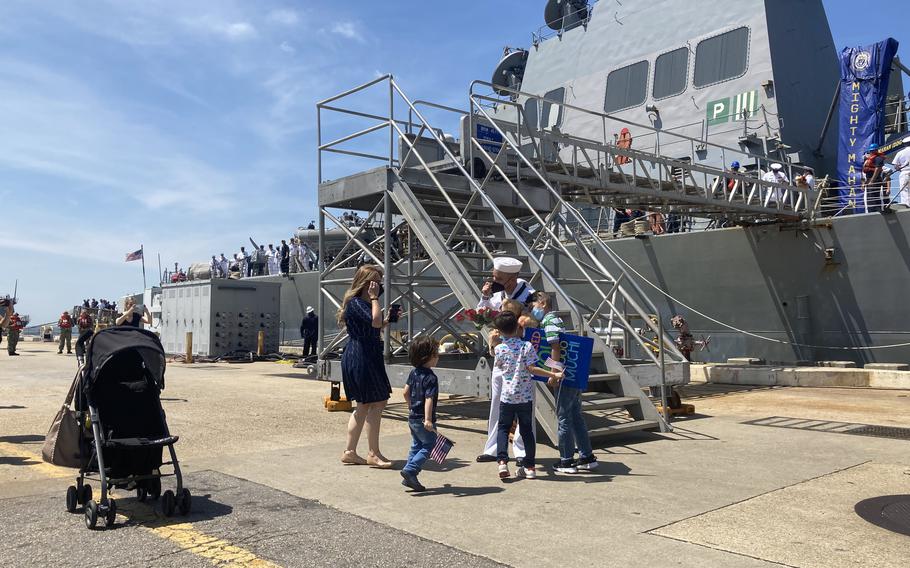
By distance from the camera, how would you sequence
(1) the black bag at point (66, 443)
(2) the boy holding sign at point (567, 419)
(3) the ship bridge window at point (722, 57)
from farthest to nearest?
1. (3) the ship bridge window at point (722, 57)
2. (2) the boy holding sign at point (567, 419)
3. (1) the black bag at point (66, 443)

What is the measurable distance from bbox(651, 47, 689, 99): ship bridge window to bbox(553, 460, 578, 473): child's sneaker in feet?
55.9

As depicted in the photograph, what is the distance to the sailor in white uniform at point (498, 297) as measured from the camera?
20.7ft

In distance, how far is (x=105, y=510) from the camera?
4.36 metres

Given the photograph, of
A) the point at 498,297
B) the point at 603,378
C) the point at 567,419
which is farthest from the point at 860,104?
the point at 567,419

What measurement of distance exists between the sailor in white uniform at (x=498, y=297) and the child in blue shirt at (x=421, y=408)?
0.73 m

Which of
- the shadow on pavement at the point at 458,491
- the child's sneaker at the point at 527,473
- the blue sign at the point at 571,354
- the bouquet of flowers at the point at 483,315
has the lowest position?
the shadow on pavement at the point at 458,491

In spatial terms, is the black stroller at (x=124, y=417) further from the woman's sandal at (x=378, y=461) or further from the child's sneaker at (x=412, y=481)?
the woman's sandal at (x=378, y=461)

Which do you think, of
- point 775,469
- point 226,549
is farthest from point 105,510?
point 775,469

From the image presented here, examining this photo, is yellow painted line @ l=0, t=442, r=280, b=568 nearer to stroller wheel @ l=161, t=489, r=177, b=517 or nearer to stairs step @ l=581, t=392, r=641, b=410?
stroller wheel @ l=161, t=489, r=177, b=517

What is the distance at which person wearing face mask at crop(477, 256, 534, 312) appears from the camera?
22.1ft

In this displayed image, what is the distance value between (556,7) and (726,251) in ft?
44.5

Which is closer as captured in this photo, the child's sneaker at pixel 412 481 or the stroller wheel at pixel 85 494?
the stroller wheel at pixel 85 494

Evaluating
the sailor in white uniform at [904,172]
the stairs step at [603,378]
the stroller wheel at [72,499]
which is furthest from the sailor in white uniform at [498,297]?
the sailor in white uniform at [904,172]

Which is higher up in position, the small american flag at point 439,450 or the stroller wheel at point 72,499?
the small american flag at point 439,450
